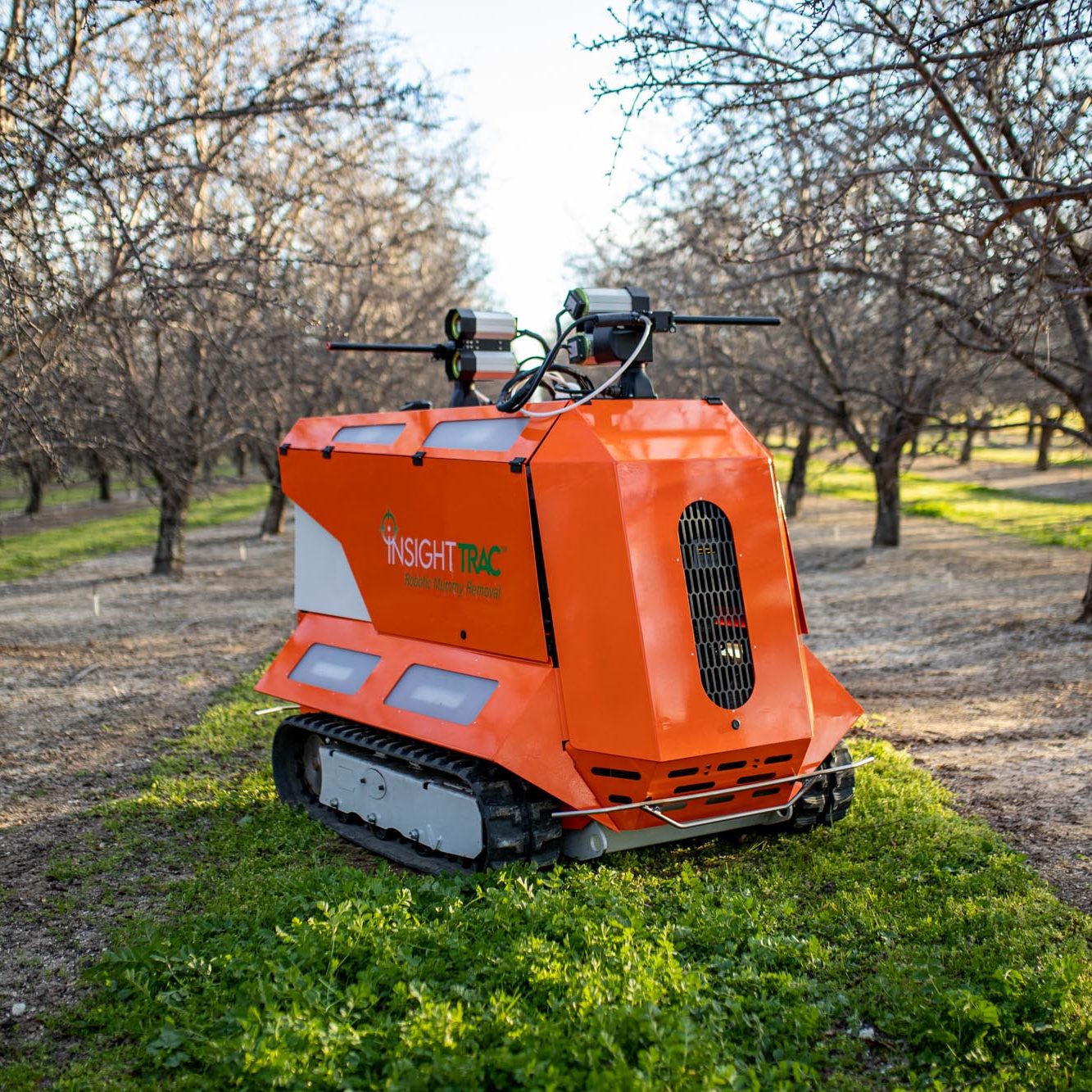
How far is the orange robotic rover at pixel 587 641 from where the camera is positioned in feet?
17.8

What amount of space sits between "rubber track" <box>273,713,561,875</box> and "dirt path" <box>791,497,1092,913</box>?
7.95 ft

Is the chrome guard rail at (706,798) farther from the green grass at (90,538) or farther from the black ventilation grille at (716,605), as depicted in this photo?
the green grass at (90,538)

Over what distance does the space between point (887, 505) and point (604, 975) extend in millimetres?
17675

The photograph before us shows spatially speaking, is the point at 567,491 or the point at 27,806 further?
the point at 27,806

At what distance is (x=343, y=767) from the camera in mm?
6605

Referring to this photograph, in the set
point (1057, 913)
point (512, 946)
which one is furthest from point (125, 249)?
point (1057, 913)

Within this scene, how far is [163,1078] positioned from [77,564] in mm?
20367

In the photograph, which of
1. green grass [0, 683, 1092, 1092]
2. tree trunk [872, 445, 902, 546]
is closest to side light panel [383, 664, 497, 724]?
green grass [0, 683, 1092, 1092]

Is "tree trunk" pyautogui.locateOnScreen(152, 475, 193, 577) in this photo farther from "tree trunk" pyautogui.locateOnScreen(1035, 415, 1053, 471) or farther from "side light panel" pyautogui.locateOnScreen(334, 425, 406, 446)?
"tree trunk" pyautogui.locateOnScreen(1035, 415, 1053, 471)

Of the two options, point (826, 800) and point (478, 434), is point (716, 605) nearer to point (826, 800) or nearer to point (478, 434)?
point (826, 800)

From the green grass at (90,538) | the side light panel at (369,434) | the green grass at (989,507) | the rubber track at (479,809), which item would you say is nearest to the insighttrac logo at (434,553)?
the side light panel at (369,434)

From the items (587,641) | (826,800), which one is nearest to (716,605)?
(587,641)

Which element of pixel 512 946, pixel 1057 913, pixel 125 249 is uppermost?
pixel 125 249

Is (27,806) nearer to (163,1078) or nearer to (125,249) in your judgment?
(163,1078)
